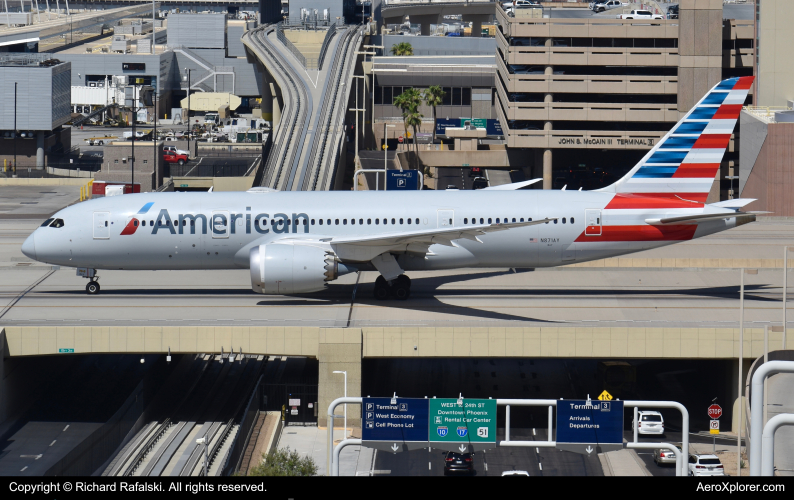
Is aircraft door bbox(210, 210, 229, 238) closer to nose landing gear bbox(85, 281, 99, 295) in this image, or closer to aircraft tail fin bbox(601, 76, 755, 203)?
nose landing gear bbox(85, 281, 99, 295)

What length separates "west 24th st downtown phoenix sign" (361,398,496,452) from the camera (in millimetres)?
24734

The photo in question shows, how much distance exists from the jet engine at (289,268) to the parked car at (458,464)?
1087 cm

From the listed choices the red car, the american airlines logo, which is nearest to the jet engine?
the american airlines logo

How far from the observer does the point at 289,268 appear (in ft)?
146

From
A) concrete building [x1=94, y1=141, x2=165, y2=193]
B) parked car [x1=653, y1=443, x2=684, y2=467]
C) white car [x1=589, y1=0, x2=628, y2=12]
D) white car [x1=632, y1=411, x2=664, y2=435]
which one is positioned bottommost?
parked car [x1=653, y1=443, x2=684, y2=467]

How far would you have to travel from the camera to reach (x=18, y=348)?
43.0 metres

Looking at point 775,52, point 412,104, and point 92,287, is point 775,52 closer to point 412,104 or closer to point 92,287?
point 412,104

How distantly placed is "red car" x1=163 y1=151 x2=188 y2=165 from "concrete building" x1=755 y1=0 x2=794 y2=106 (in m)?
70.6

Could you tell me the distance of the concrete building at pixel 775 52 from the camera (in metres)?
93.4

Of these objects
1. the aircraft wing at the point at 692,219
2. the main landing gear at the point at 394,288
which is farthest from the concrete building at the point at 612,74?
the main landing gear at the point at 394,288

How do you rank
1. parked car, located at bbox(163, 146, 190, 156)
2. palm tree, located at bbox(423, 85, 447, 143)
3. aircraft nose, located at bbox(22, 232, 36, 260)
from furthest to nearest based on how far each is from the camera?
palm tree, located at bbox(423, 85, 447, 143) < parked car, located at bbox(163, 146, 190, 156) < aircraft nose, located at bbox(22, 232, 36, 260)

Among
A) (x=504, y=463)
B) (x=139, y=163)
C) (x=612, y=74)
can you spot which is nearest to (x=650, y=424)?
(x=504, y=463)
